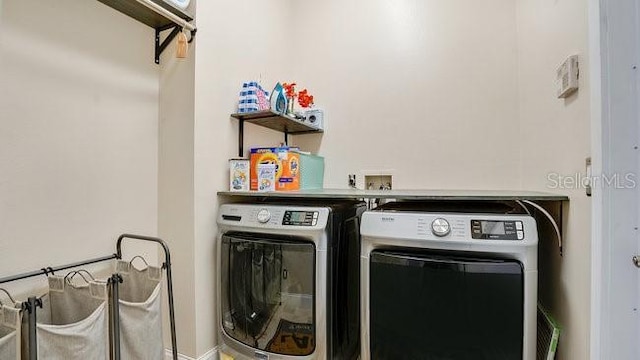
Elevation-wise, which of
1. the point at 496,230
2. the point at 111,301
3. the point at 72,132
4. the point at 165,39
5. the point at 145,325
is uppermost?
the point at 165,39

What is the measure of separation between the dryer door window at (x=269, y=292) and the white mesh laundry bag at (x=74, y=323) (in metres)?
0.57

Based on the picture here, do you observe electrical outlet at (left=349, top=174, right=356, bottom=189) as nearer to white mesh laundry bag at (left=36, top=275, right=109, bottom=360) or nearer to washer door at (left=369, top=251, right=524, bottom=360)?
washer door at (left=369, top=251, right=524, bottom=360)

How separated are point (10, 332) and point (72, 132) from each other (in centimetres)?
80

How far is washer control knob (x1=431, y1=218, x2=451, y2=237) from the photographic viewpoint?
1150 mm

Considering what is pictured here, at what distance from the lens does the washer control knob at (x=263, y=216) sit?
1.46 m

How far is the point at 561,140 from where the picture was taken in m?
1.22

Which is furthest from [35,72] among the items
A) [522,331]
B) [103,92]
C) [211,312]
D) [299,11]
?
[522,331]

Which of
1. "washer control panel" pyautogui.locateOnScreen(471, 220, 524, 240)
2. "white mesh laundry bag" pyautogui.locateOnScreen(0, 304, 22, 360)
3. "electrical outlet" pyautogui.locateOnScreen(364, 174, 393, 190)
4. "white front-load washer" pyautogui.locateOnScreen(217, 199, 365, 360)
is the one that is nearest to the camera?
"white mesh laundry bag" pyautogui.locateOnScreen(0, 304, 22, 360)

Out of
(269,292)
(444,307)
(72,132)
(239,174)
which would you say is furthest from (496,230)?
(72,132)

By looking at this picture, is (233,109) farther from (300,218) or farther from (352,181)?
(352,181)

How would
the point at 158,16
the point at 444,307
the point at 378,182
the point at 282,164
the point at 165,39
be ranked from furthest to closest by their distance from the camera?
1. the point at 378,182
2. the point at 282,164
3. the point at 165,39
4. the point at 158,16
5. the point at 444,307

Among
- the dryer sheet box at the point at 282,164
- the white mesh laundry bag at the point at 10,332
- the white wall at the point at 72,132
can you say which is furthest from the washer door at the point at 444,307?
the white wall at the point at 72,132

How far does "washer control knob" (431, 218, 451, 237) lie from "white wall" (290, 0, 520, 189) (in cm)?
95

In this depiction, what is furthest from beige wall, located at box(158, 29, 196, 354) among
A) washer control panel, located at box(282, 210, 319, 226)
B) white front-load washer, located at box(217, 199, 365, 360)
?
washer control panel, located at box(282, 210, 319, 226)
